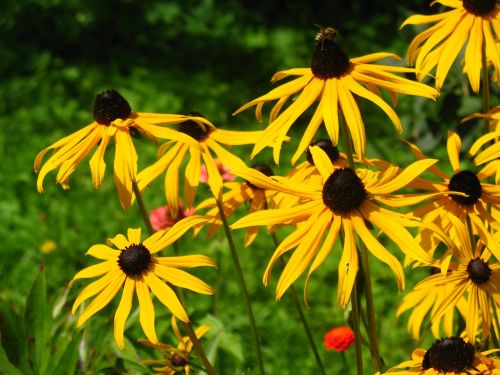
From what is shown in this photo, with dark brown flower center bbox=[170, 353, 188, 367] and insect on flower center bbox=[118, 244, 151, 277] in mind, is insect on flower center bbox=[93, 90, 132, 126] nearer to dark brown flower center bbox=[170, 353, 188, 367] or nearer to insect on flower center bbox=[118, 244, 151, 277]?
insect on flower center bbox=[118, 244, 151, 277]

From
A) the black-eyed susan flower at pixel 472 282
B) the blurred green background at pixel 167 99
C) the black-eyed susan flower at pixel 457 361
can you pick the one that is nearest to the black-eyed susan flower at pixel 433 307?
the black-eyed susan flower at pixel 472 282

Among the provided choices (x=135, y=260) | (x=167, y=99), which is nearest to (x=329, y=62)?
(x=135, y=260)

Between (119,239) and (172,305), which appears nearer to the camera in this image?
(172,305)

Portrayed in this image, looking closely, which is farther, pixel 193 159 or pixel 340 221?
pixel 193 159

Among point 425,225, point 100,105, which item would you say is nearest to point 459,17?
point 425,225

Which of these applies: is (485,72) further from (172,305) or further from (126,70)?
(126,70)

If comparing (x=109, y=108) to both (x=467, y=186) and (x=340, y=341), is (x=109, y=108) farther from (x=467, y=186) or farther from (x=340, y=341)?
(x=340, y=341)

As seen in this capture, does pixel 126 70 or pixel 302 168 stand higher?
pixel 126 70
